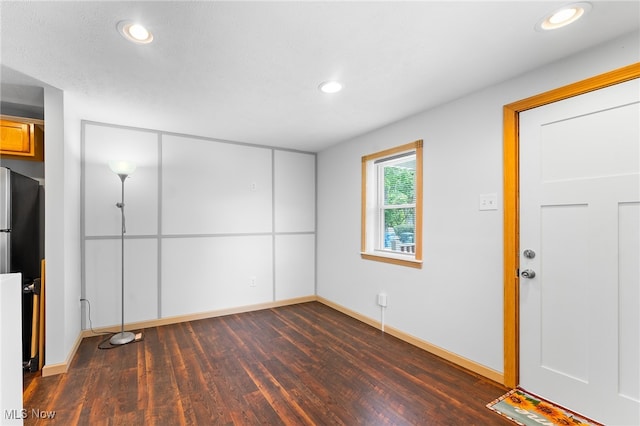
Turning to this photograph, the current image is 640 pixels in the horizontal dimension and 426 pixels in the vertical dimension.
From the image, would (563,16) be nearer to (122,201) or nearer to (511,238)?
(511,238)

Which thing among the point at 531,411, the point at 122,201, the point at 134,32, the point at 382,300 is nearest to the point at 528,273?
the point at 531,411

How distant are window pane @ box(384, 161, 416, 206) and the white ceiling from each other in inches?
28.9

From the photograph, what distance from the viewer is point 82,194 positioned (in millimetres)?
3303

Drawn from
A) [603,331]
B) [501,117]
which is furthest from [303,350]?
[501,117]

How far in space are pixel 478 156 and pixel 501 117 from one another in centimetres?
35

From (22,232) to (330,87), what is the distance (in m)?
2.97

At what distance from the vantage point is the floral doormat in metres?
1.91

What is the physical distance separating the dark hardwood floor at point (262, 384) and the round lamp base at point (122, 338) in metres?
0.14

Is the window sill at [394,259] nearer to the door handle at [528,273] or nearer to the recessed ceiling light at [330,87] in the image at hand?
the door handle at [528,273]

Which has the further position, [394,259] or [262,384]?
[394,259]

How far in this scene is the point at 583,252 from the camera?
1.98 metres

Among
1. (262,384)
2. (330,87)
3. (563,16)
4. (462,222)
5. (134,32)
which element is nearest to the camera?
(563,16)

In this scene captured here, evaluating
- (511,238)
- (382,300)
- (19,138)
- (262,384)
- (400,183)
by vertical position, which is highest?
(19,138)

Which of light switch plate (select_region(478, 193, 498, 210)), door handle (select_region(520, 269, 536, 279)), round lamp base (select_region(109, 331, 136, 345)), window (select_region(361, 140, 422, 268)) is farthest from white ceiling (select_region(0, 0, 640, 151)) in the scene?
round lamp base (select_region(109, 331, 136, 345))
